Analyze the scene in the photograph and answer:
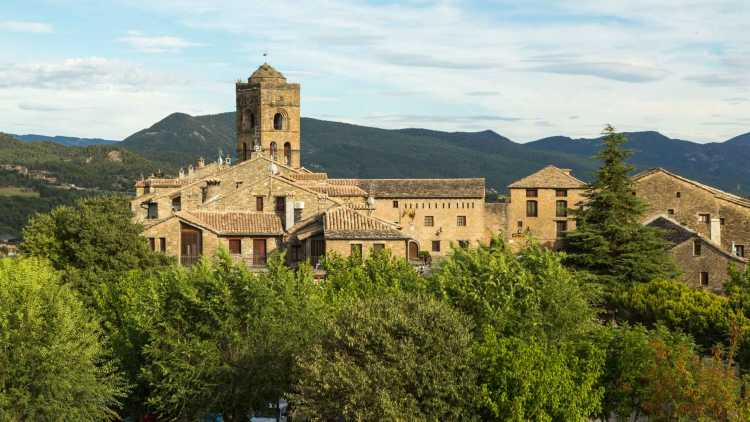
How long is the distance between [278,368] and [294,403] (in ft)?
12.6

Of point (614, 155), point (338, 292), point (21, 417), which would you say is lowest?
point (21, 417)

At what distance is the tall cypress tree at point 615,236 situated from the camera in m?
49.8

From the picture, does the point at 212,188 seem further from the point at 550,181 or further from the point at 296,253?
the point at 550,181

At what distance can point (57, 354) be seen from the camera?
32.6 meters

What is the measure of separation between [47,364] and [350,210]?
28.1 metres

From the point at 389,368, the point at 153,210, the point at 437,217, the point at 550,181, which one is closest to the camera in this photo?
the point at 389,368

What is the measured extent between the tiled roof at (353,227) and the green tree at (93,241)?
8.86 meters

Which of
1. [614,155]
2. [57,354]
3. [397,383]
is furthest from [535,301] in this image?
[614,155]

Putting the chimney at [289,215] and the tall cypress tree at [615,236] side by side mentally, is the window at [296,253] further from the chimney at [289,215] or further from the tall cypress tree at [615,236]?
the tall cypress tree at [615,236]

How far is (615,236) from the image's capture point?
50.2 meters

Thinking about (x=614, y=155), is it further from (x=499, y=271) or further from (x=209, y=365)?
(x=209, y=365)

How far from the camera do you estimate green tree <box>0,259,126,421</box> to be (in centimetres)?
3234

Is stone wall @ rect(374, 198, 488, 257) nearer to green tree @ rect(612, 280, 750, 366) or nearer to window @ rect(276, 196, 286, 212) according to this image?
window @ rect(276, 196, 286, 212)

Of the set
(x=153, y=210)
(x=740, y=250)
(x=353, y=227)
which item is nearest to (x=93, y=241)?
(x=353, y=227)
